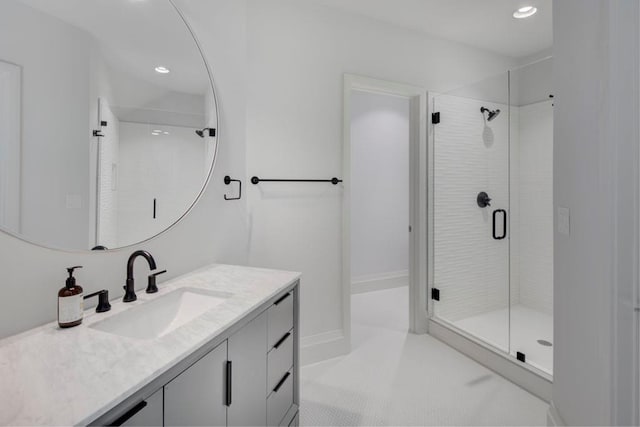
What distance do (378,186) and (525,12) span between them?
2.21 m

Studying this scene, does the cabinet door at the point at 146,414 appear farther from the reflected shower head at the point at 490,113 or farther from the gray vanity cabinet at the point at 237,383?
the reflected shower head at the point at 490,113

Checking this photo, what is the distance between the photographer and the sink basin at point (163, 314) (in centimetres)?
112

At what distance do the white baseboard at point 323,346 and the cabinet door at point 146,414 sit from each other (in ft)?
5.08

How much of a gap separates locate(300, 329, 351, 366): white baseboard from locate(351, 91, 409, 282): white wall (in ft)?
4.98

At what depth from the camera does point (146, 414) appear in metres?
0.73

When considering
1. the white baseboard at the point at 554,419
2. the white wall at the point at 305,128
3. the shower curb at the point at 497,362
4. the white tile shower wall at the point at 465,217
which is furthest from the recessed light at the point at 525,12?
the white baseboard at the point at 554,419

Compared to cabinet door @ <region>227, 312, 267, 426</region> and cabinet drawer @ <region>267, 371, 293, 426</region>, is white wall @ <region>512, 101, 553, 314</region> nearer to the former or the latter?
cabinet drawer @ <region>267, 371, 293, 426</region>

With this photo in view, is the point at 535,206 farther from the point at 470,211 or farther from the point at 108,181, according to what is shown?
the point at 108,181

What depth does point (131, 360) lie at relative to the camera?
0.78m

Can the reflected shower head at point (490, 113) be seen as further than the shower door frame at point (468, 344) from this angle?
Yes

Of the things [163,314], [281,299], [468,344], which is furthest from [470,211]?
[163,314]

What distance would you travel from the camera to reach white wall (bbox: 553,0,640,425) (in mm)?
1012

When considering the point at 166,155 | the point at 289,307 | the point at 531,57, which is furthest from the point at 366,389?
the point at 531,57

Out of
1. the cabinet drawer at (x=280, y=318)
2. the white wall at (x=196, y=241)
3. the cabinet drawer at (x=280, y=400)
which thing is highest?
the white wall at (x=196, y=241)
